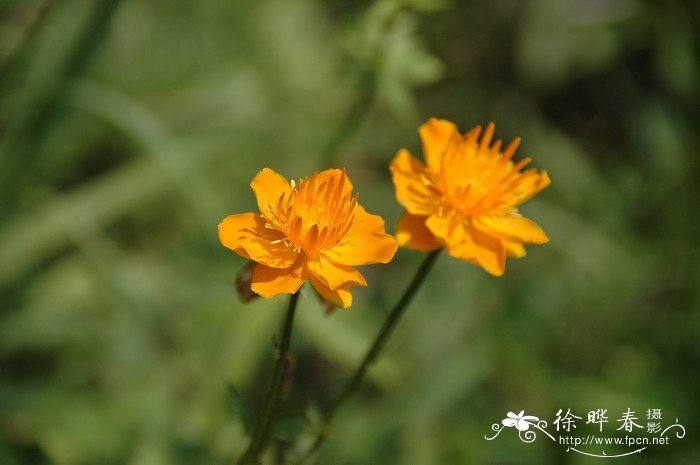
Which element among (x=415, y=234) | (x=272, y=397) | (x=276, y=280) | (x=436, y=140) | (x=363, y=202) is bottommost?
(x=272, y=397)

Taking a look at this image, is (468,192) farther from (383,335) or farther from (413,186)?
(383,335)

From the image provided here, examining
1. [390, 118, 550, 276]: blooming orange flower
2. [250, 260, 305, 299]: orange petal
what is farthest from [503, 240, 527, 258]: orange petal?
[250, 260, 305, 299]: orange petal

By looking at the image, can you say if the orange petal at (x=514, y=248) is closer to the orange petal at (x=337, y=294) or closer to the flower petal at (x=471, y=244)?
the flower petal at (x=471, y=244)

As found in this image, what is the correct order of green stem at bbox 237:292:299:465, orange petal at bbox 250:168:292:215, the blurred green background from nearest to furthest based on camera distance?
green stem at bbox 237:292:299:465 → orange petal at bbox 250:168:292:215 → the blurred green background

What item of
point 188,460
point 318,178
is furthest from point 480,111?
point 318,178

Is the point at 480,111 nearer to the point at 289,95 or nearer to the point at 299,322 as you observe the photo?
the point at 289,95

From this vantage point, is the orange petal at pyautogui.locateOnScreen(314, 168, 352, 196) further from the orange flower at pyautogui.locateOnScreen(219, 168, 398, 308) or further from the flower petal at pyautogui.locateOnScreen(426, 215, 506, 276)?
the flower petal at pyautogui.locateOnScreen(426, 215, 506, 276)

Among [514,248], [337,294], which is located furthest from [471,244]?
[337,294]
